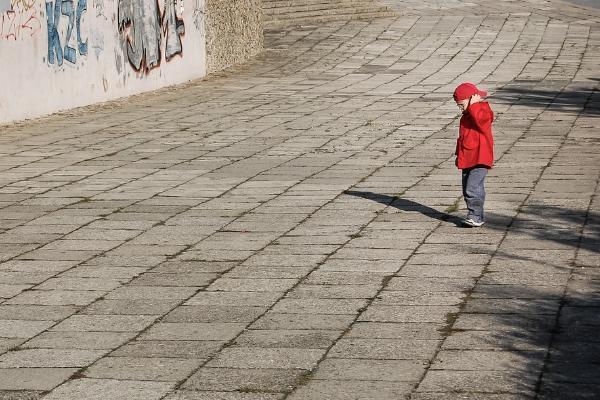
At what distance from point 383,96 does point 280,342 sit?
1258 centimetres

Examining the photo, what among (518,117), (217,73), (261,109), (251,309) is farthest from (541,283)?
(217,73)

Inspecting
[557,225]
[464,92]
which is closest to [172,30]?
[464,92]

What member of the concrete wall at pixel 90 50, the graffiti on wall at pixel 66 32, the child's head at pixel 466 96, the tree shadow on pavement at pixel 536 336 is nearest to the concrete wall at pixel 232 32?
the concrete wall at pixel 90 50

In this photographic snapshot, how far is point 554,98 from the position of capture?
18.5m

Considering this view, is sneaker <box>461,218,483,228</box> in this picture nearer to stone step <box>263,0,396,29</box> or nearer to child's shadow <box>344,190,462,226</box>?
child's shadow <box>344,190,462,226</box>

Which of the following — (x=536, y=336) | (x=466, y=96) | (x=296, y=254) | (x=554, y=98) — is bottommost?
(x=554, y=98)

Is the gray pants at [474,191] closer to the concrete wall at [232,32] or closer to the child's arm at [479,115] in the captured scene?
the child's arm at [479,115]

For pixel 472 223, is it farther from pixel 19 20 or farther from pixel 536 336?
pixel 19 20

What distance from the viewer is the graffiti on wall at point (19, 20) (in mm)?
16203

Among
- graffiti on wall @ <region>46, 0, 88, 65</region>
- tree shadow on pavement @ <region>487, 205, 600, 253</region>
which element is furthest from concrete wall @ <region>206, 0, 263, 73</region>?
tree shadow on pavement @ <region>487, 205, 600, 253</region>

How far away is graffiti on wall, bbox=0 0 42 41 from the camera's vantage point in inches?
638

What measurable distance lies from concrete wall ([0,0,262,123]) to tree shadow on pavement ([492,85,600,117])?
216 inches

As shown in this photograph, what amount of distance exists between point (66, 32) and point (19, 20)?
1278 mm

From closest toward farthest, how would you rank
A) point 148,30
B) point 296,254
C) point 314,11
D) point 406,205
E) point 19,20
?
1. point 296,254
2. point 406,205
3. point 19,20
4. point 148,30
5. point 314,11
